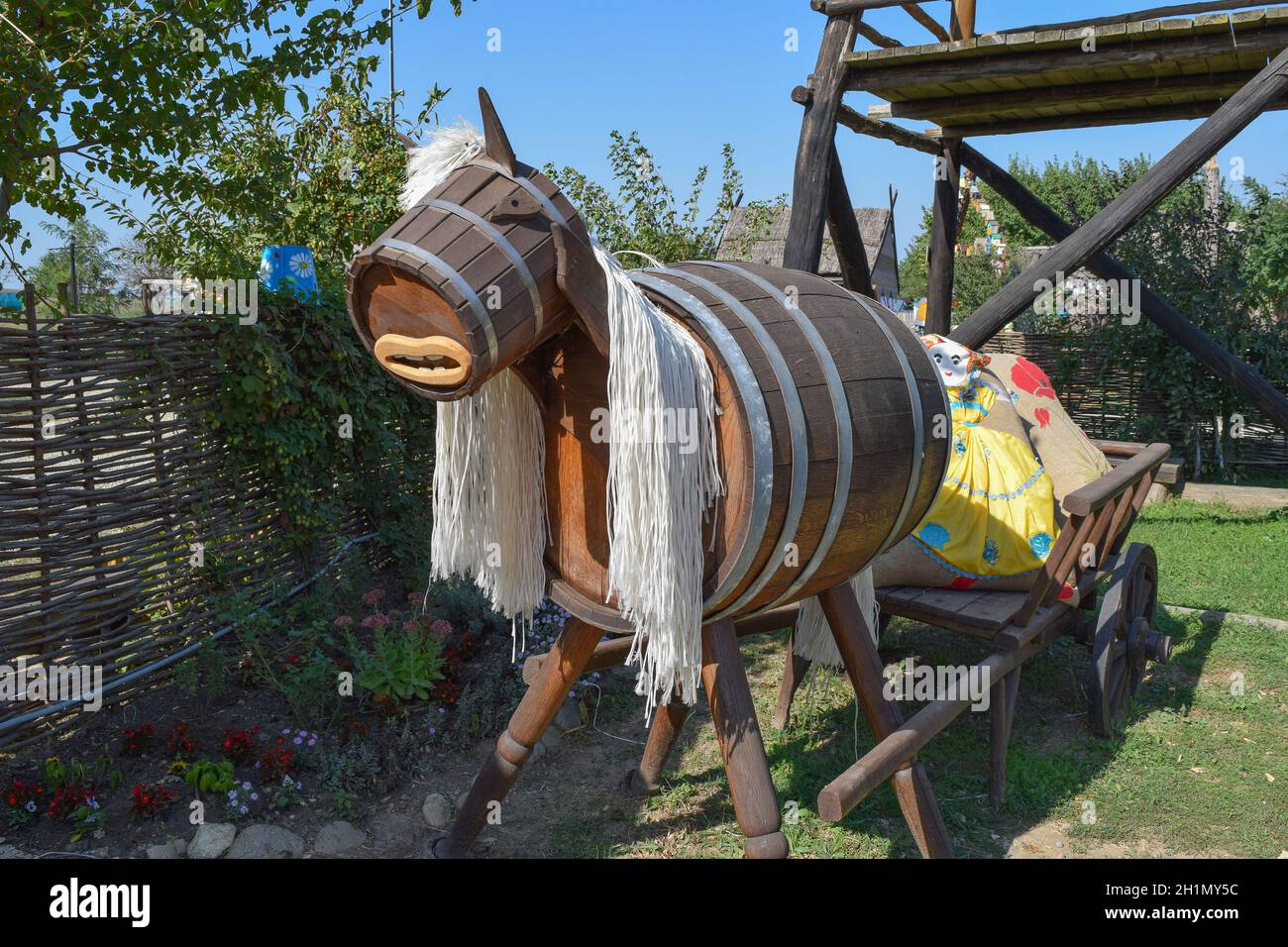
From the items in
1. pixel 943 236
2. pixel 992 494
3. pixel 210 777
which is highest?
pixel 943 236

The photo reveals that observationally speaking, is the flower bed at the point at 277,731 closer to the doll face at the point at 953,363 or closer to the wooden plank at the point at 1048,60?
the doll face at the point at 953,363

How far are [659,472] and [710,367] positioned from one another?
0.32 m

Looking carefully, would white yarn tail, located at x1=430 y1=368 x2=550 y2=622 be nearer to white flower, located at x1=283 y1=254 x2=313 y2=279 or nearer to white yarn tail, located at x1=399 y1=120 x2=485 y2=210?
white yarn tail, located at x1=399 y1=120 x2=485 y2=210

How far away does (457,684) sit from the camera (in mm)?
4516

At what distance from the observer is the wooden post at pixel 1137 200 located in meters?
5.62

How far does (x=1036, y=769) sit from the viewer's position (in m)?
3.98

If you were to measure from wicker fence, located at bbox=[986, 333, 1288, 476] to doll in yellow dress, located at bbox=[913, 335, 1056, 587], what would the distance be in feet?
18.3

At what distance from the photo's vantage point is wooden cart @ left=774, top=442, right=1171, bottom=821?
11.5 feet

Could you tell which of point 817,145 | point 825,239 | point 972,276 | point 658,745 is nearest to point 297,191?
point 817,145

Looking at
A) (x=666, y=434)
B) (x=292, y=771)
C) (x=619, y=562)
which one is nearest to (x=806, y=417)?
(x=666, y=434)

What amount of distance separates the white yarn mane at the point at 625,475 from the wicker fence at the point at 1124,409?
7.74 meters

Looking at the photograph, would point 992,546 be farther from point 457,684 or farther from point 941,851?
point 457,684

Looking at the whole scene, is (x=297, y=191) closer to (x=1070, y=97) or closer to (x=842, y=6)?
(x=842, y=6)
